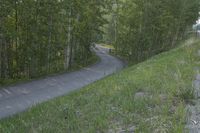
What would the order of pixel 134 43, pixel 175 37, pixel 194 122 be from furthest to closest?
pixel 175 37 < pixel 134 43 < pixel 194 122

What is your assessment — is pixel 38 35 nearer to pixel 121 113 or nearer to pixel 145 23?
pixel 121 113

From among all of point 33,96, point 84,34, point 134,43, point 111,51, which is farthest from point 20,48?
point 111,51

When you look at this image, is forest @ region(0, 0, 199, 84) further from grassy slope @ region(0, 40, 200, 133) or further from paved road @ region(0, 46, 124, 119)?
grassy slope @ region(0, 40, 200, 133)

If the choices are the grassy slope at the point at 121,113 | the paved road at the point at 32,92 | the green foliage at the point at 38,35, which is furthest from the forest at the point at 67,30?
the grassy slope at the point at 121,113

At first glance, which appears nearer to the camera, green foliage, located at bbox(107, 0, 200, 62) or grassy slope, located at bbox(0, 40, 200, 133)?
grassy slope, located at bbox(0, 40, 200, 133)

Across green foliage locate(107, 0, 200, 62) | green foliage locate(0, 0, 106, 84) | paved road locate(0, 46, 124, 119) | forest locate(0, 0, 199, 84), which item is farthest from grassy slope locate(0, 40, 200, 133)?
green foliage locate(107, 0, 200, 62)

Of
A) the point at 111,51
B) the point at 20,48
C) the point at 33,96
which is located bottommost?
A: the point at 111,51

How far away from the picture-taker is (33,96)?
15039 millimetres

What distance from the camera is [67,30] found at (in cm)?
2675

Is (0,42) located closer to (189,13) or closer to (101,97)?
(101,97)

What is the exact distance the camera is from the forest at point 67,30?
2017 cm

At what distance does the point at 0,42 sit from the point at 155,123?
14.6m

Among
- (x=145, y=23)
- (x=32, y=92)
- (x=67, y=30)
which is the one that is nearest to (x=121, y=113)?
(x=32, y=92)

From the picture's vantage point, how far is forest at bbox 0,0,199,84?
20172 mm
